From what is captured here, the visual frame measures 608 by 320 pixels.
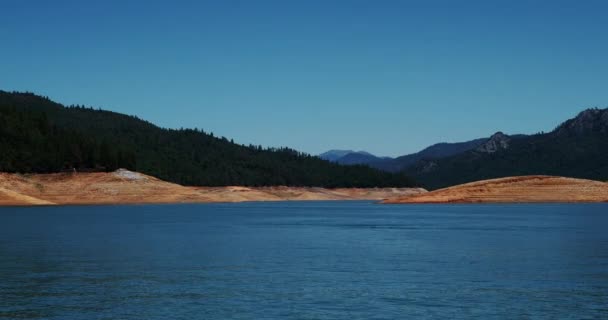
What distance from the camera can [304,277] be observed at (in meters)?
44.7

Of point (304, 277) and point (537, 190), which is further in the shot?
point (537, 190)

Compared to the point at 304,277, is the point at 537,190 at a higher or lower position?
higher

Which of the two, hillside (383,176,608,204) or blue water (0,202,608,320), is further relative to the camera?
hillside (383,176,608,204)

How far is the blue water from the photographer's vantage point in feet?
113

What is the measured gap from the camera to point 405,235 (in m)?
81.1

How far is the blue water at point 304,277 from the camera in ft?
113

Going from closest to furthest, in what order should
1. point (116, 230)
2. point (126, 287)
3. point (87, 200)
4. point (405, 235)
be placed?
point (126, 287)
point (405, 235)
point (116, 230)
point (87, 200)

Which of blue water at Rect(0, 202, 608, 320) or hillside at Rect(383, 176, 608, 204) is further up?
hillside at Rect(383, 176, 608, 204)

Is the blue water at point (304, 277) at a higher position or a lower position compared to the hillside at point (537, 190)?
lower

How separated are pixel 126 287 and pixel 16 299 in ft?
18.6

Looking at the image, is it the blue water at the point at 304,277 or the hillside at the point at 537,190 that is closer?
the blue water at the point at 304,277

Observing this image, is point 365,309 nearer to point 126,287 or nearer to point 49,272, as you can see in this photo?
point 126,287

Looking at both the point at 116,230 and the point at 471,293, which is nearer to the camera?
the point at 471,293

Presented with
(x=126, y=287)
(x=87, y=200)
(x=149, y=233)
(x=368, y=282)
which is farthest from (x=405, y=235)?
(x=87, y=200)
